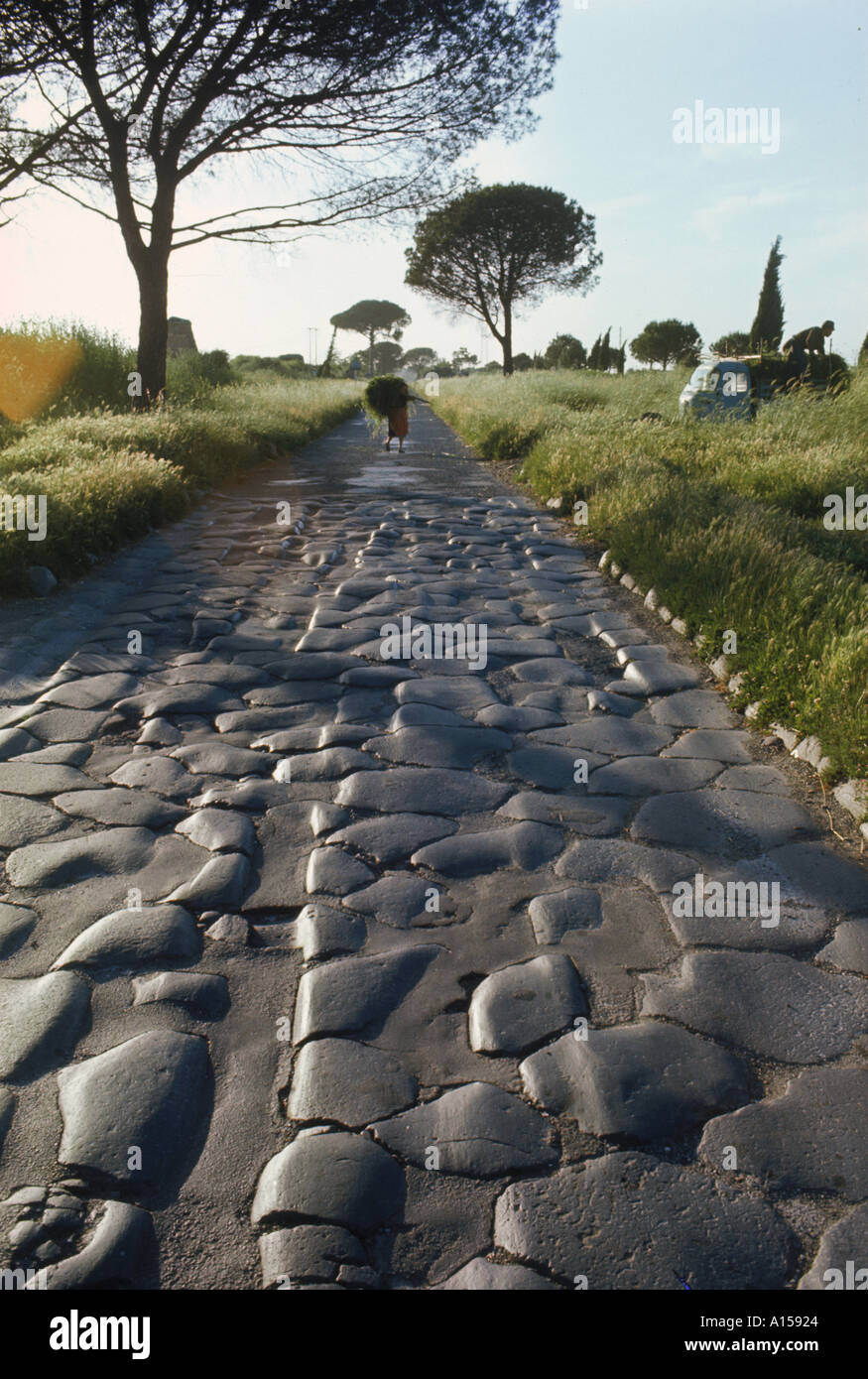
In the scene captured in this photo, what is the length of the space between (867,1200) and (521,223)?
148ft

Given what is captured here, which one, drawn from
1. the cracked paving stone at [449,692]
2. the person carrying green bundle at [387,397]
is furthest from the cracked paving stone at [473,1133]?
the person carrying green bundle at [387,397]

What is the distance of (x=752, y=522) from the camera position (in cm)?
658

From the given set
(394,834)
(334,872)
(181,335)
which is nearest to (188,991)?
(334,872)

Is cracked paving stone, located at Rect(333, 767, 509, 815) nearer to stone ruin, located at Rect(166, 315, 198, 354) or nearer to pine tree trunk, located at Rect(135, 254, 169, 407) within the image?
pine tree trunk, located at Rect(135, 254, 169, 407)

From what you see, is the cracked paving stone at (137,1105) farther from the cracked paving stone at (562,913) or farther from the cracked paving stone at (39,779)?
the cracked paving stone at (39,779)

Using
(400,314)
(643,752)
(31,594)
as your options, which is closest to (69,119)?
(31,594)

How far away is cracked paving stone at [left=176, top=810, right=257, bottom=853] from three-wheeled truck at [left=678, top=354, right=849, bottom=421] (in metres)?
11.8

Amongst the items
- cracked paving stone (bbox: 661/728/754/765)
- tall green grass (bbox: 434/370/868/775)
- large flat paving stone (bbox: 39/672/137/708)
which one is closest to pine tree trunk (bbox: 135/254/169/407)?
tall green grass (bbox: 434/370/868/775)

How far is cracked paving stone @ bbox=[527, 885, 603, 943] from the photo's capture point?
2629 mm

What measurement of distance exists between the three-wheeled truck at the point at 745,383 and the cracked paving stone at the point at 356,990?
12264mm

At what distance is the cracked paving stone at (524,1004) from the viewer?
2.20 metres

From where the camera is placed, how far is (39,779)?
3508mm

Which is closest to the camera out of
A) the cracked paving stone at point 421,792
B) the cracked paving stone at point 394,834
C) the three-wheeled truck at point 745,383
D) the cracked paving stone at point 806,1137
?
the cracked paving stone at point 806,1137
